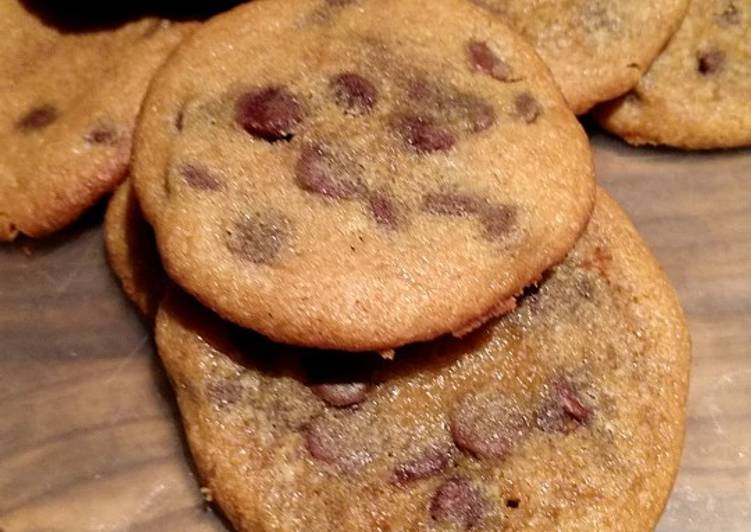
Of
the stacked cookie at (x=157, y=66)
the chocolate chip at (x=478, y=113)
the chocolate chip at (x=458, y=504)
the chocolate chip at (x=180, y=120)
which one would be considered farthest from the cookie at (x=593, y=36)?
the chocolate chip at (x=458, y=504)

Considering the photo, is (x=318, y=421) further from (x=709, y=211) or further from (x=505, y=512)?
(x=709, y=211)

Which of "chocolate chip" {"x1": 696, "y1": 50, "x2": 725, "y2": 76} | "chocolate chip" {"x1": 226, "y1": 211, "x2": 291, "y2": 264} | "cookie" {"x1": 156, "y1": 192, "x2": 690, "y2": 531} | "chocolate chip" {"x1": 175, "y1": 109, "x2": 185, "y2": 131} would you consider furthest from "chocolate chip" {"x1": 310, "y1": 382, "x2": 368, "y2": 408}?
"chocolate chip" {"x1": 696, "y1": 50, "x2": 725, "y2": 76}

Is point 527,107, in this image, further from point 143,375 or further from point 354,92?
point 143,375

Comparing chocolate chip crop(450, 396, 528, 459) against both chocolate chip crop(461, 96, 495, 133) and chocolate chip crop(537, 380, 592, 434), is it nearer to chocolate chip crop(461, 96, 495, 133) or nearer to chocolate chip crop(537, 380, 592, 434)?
chocolate chip crop(537, 380, 592, 434)

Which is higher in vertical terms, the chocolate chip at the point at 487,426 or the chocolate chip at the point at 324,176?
the chocolate chip at the point at 324,176

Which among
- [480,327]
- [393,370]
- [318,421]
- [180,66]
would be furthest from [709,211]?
[180,66]

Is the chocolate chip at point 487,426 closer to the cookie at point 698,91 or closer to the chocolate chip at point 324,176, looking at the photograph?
the chocolate chip at point 324,176
